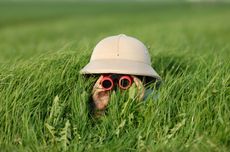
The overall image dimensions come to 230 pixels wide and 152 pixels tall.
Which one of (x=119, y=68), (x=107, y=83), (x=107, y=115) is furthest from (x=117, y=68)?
(x=107, y=115)

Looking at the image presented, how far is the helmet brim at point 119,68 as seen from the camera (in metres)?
4.76

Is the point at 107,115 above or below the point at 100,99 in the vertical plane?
below

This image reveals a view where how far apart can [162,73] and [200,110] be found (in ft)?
4.03

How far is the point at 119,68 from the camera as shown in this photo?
4.79 meters

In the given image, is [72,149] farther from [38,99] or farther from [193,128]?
[193,128]

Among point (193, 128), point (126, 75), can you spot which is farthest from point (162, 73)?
point (193, 128)

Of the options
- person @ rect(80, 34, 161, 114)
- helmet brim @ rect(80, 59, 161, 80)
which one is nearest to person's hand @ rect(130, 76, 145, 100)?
person @ rect(80, 34, 161, 114)

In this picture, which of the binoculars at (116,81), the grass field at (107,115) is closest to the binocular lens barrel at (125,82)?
the binoculars at (116,81)

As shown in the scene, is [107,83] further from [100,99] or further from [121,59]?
[121,59]

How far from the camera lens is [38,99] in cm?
480

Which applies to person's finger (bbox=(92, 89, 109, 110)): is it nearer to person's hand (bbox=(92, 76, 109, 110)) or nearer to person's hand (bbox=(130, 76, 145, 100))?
person's hand (bbox=(92, 76, 109, 110))

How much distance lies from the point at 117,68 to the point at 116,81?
21cm

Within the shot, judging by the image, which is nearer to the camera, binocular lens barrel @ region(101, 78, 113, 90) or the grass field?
A: the grass field

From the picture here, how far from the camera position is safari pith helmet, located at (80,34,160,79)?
15.7 feet
